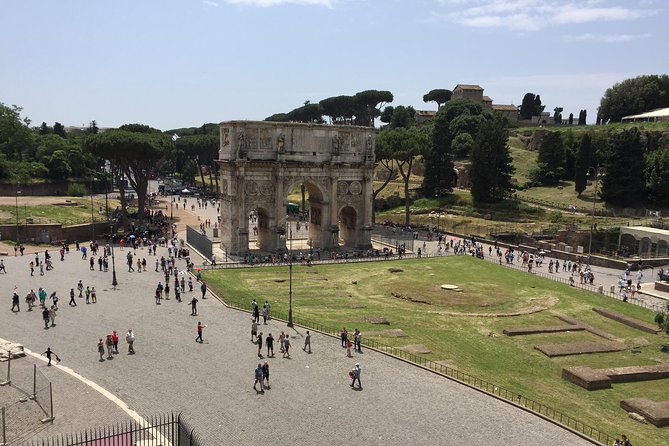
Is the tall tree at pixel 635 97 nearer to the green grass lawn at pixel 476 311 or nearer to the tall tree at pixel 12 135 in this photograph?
the green grass lawn at pixel 476 311

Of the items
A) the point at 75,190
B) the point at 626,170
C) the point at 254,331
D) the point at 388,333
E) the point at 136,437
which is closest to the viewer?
the point at 136,437

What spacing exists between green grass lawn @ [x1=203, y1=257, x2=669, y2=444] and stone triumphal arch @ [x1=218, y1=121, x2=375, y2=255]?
651 centimetres

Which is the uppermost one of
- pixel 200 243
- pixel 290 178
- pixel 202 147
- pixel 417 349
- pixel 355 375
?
pixel 202 147

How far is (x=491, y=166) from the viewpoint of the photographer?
6925cm

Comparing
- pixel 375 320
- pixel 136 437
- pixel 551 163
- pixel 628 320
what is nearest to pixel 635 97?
pixel 551 163

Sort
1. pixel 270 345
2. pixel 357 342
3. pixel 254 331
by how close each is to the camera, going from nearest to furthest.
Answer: pixel 270 345, pixel 357 342, pixel 254 331

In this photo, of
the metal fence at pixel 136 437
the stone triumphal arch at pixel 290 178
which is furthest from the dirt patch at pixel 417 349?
the stone triumphal arch at pixel 290 178

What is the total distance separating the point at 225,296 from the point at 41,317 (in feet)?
33.2

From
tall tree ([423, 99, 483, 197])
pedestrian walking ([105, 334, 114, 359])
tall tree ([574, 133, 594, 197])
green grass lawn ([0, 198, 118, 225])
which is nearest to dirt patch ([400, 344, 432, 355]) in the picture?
pedestrian walking ([105, 334, 114, 359])

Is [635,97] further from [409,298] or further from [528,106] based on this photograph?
[409,298]

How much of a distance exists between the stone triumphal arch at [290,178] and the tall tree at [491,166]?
2359 centimetres

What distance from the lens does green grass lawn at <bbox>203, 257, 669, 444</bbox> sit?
862 inches

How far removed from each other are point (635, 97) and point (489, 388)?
89362mm

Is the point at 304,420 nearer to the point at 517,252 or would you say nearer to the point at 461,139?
the point at 517,252
